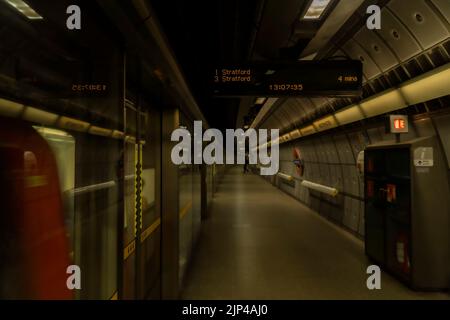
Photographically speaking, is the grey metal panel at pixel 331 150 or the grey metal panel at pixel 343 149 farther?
the grey metal panel at pixel 331 150

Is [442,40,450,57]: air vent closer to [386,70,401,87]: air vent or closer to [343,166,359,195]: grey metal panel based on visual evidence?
[386,70,401,87]: air vent

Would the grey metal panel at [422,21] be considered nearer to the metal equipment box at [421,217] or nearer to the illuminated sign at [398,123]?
the illuminated sign at [398,123]

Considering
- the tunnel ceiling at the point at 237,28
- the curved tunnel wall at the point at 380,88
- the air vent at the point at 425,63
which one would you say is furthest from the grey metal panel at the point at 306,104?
the air vent at the point at 425,63

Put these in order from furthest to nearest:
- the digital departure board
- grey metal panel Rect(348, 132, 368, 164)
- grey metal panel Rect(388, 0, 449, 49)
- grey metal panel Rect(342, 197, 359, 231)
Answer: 1. grey metal panel Rect(342, 197, 359, 231)
2. grey metal panel Rect(348, 132, 368, 164)
3. the digital departure board
4. grey metal panel Rect(388, 0, 449, 49)

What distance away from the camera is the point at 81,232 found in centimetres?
181

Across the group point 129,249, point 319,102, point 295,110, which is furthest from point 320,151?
point 129,249

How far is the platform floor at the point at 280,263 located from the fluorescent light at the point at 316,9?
12.2 ft

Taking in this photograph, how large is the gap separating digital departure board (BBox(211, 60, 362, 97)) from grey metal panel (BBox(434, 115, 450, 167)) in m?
1.20

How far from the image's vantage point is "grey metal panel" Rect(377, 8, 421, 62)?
3750 millimetres

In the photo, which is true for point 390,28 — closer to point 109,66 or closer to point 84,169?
point 109,66

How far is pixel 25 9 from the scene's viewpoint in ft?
4.93

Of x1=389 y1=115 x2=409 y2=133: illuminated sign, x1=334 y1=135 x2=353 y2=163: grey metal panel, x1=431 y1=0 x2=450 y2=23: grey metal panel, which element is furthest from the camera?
x1=334 y1=135 x2=353 y2=163: grey metal panel

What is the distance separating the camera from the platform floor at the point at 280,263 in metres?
3.92

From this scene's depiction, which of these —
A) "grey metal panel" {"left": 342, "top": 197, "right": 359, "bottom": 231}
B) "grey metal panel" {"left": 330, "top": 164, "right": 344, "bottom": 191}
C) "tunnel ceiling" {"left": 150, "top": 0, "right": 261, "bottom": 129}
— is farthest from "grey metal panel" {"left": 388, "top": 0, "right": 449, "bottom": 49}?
"grey metal panel" {"left": 330, "top": 164, "right": 344, "bottom": 191}
